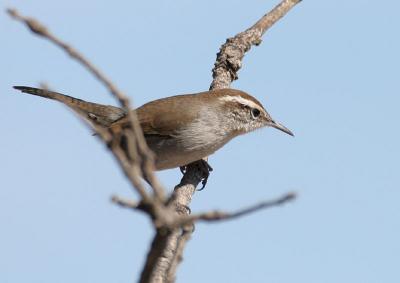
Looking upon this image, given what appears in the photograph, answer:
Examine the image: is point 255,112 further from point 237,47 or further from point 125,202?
point 125,202

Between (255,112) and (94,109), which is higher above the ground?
(255,112)

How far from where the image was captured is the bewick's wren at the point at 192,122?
7512mm

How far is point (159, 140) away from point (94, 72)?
232 inches

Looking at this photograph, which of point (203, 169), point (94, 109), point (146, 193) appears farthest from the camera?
point (94, 109)

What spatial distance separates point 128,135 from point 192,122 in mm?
5918

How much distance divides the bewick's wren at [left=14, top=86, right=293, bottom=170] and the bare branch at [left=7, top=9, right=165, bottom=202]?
18.0 feet

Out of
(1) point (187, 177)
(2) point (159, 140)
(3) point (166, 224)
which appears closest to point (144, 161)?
(3) point (166, 224)

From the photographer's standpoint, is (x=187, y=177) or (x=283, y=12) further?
(x=283, y=12)

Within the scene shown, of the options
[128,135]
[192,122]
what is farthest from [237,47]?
[128,135]

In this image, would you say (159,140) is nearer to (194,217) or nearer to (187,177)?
(187,177)

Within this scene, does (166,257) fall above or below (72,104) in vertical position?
below

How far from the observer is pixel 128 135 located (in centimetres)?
183

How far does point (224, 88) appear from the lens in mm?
8141

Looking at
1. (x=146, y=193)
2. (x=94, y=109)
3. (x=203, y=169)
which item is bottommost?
(x=146, y=193)
